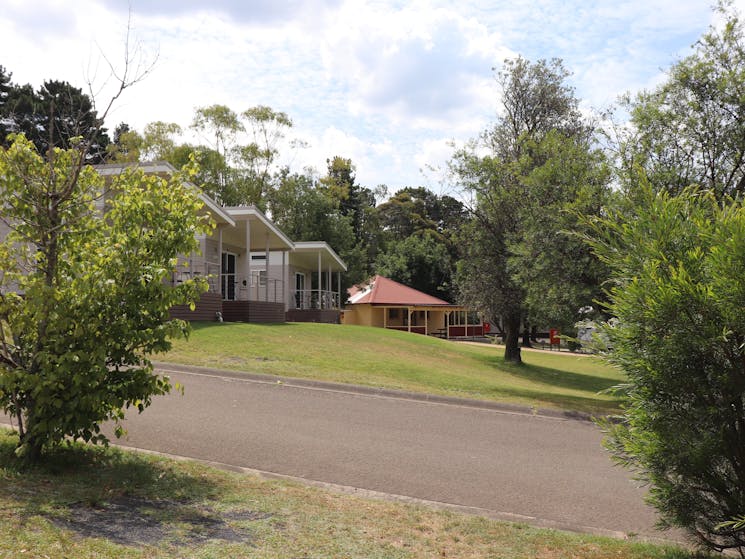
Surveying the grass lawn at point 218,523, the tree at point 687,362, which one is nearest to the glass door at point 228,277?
the grass lawn at point 218,523

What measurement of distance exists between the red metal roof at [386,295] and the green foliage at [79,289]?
144 ft

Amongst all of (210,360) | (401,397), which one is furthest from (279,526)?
(210,360)

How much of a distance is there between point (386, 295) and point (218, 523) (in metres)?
46.9

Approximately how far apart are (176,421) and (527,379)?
16004mm

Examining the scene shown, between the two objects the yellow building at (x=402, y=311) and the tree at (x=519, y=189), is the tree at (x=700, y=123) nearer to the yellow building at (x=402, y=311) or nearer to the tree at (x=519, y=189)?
the tree at (x=519, y=189)

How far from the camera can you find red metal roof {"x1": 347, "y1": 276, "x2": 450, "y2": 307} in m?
51.1

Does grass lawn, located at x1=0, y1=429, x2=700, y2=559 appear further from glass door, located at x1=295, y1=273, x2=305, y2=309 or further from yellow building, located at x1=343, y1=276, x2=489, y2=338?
yellow building, located at x1=343, y1=276, x2=489, y2=338

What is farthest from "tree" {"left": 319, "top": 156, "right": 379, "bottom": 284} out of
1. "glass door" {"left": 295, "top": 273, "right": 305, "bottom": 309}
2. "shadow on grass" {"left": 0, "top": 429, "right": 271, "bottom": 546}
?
"shadow on grass" {"left": 0, "top": 429, "right": 271, "bottom": 546}

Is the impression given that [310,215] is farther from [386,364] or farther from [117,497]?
[117,497]

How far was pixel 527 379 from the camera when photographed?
Answer: 2289 cm

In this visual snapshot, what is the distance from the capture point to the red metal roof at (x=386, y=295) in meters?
51.1

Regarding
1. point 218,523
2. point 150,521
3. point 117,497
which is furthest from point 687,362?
point 117,497

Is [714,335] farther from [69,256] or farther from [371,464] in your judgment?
[69,256]

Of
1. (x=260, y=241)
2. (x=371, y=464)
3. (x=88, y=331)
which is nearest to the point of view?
(x=88, y=331)
